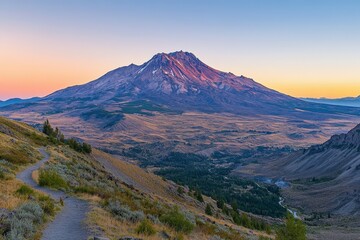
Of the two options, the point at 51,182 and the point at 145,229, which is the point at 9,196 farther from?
the point at 145,229

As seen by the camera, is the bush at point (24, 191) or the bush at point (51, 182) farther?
the bush at point (51, 182)

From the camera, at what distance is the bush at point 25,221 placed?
43.1 ft

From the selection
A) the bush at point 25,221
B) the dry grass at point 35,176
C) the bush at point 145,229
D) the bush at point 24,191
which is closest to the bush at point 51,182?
the dry grass at point 35,176

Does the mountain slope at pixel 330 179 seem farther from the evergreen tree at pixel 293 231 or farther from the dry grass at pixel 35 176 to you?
the dry grass at pixel 35 176

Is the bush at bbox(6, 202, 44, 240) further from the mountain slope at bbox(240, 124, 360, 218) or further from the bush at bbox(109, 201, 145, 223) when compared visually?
the mountain slope at bbox(240, 124, 360, 218)

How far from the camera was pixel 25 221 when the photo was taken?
1491 cm

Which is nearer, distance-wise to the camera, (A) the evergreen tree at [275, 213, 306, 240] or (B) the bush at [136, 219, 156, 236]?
(B) the bush at [136, 219, 156, 236]

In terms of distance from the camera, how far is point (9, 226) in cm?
1385

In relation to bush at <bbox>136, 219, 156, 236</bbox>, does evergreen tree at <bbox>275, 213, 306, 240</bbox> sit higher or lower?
lower

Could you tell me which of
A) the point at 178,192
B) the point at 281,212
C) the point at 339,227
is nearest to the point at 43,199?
the point at 178,192

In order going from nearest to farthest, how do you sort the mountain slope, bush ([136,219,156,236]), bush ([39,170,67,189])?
bush ([136,219,156,236])
bush ([39,170,67,189])
the mountain slope

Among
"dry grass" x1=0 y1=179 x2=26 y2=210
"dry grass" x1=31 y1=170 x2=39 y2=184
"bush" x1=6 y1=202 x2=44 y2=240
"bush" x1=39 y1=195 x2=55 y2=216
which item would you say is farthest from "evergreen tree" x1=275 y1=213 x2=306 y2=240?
"dry grass" x1=0 y1=179 x2=26 y2=210

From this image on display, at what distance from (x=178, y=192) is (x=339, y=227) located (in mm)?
39655

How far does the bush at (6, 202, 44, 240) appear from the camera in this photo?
517 inches
